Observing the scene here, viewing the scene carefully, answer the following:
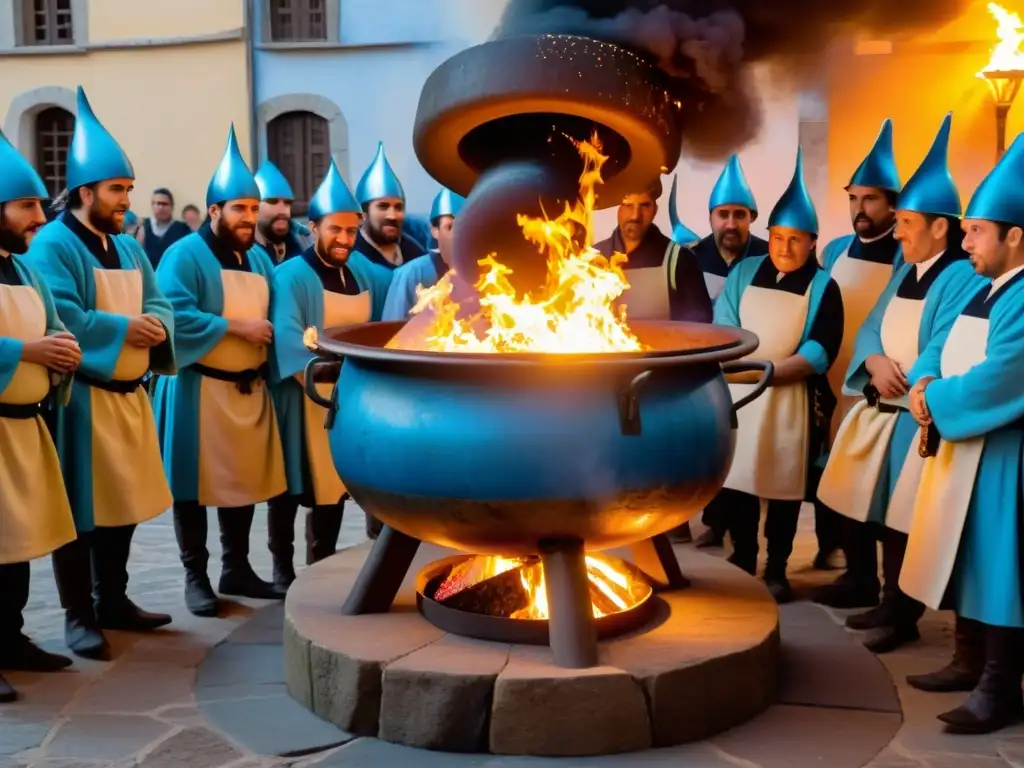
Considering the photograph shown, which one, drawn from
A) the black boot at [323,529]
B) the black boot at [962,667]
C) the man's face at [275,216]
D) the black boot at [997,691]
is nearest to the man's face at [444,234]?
the man's face at [275,216]

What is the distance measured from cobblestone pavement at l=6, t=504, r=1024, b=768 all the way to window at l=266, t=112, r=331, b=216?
7.95 meters

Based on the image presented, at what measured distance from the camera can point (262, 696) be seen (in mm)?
3412

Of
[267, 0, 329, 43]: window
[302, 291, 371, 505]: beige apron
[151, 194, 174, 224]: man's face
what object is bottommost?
[302, 291, 371, 505]: beige apron

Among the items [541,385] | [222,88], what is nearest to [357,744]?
[541,385]

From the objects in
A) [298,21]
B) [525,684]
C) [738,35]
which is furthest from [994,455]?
[298,21]

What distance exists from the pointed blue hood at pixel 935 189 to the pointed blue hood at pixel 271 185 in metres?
3.32

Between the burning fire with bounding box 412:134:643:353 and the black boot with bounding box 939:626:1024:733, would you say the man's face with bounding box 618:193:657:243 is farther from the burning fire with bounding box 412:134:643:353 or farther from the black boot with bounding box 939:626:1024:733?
the black boot with bounding box 939:626:1024:733

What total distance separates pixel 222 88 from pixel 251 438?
8.57 meters

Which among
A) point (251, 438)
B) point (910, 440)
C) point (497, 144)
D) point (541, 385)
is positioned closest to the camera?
point (541, 385)

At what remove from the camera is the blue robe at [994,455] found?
122 inches

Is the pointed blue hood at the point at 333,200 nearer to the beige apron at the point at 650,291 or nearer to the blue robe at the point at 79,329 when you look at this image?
the blue robe at the point at 79,329

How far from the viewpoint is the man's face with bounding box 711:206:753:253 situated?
5.93 m

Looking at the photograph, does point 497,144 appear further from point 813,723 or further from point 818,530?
point 818,530

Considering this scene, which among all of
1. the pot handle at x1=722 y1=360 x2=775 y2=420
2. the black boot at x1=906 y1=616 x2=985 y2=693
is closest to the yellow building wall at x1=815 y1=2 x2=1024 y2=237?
the black boot at x1=906 y1=616 x2=985 y2=693
